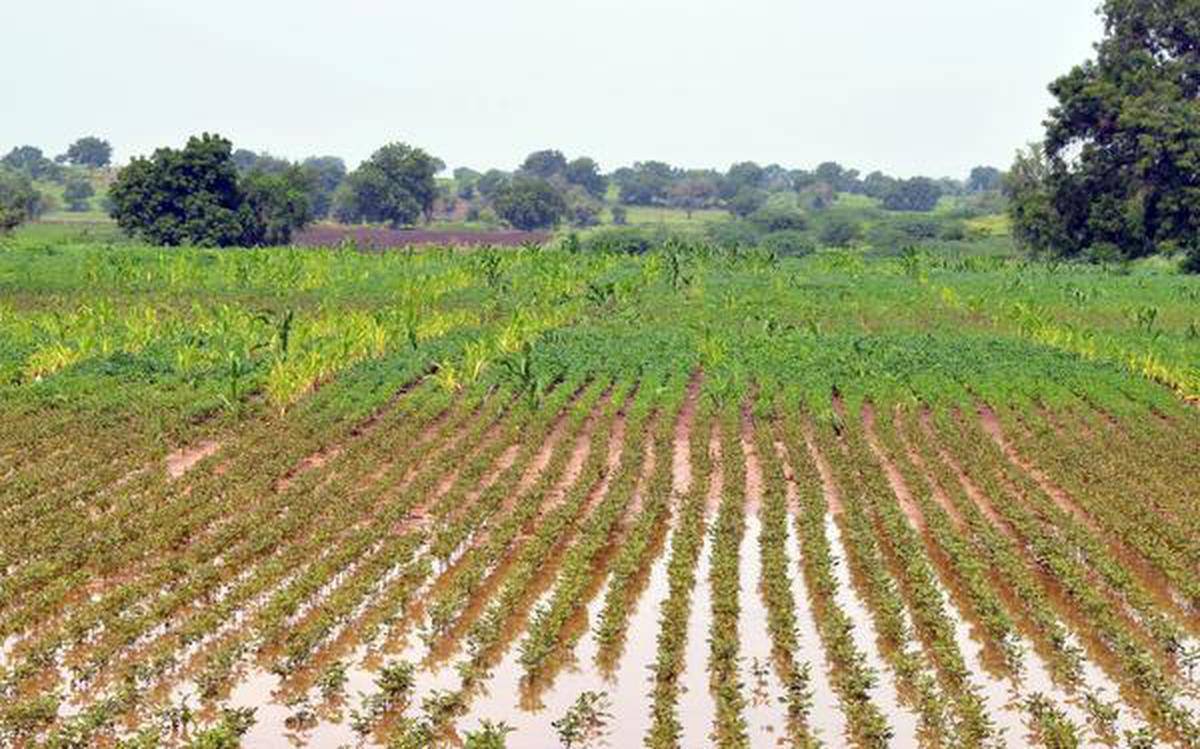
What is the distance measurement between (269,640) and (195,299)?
1268 inches

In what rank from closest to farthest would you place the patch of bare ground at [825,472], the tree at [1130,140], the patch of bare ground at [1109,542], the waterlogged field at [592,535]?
the waterlogged field at [592,535] < the patch of bare ground at [1109,542] < the patch of bare ground at [825,472] < the tree at [1130,140]

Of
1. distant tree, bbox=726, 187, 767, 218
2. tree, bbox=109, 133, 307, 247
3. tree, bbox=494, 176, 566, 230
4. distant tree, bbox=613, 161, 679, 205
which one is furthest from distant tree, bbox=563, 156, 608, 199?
tree, bbox=109, 133, 307, 247

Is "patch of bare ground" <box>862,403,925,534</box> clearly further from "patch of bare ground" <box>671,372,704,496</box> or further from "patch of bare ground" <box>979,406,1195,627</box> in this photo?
"patch of bare ground" <box>671,372,704,496</box>

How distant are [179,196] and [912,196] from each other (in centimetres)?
13967

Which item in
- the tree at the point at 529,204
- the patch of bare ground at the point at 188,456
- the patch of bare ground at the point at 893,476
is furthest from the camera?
the tree at the point at 529,204

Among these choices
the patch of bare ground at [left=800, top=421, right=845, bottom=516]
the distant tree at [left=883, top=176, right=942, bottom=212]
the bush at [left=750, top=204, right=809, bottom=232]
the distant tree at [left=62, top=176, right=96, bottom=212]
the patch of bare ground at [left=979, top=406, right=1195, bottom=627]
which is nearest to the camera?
the patch of bare ground at [left=979, top=406, right=1195, bottom=627]

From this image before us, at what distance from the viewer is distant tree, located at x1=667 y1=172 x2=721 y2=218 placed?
181500 mm

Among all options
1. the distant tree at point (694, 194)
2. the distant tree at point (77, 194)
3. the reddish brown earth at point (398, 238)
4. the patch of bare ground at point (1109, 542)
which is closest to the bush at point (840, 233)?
the reddish brown earth at point (398, 238)

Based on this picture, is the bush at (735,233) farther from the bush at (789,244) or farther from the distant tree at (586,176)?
the distant tree at (586,176)

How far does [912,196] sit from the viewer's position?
189m

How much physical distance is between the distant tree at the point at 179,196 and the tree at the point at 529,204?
1974 inches

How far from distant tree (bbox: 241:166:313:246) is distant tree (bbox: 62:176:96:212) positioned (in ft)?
245

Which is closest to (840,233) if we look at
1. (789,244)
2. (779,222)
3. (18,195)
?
(779,222)

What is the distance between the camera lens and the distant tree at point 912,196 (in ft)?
621
